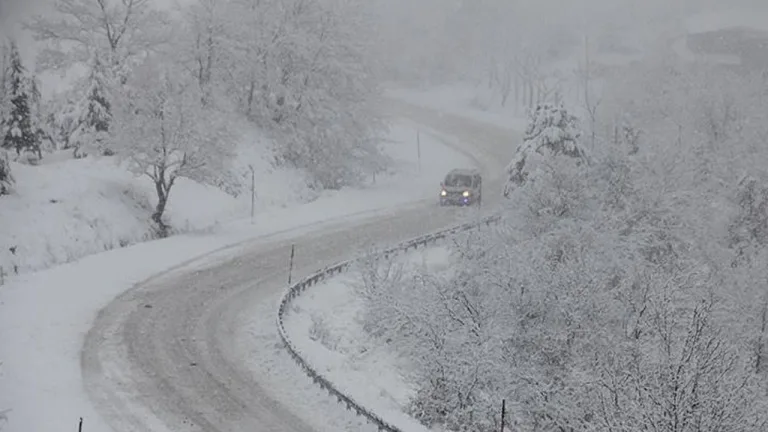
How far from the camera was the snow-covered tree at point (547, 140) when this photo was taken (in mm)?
40500

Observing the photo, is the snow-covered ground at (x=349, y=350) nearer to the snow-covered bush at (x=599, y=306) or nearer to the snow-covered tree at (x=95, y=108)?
the snow-covered bush at (x=599, y=306)

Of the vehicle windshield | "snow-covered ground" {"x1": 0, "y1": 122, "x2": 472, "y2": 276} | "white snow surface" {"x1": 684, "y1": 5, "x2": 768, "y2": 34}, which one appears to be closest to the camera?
Answer: "snow-covered ground" {"x1": 0, "y1": 122, "x2": 472, "y2": 276}

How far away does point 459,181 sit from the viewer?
148 feet

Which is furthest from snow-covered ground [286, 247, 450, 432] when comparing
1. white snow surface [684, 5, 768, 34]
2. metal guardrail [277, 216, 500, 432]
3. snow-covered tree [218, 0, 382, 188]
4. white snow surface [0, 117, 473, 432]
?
white snow surface [684, 5, 768, 34]

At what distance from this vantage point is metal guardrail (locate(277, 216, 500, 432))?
1733 centimetres

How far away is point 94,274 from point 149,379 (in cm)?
887

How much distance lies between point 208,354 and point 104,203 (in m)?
14.4

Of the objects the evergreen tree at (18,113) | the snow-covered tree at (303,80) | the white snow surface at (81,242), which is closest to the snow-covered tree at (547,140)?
the white snow surface at (81,242)

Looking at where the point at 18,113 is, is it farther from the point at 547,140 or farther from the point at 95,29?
the point at 547,140

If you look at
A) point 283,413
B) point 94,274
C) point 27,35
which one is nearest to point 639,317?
point 283,413

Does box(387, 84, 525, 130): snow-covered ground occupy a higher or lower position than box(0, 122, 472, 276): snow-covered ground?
lower

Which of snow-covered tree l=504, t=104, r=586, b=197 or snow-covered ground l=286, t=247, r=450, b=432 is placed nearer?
snow-covered ground l=286, t=247, r=450, b=432

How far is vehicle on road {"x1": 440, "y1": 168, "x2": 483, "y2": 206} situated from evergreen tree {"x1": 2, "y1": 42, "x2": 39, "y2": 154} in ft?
67.7

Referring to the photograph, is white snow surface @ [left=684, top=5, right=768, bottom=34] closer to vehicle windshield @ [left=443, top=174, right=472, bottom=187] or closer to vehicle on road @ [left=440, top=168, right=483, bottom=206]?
vehicle on road @ [left=440, top=168, right=483, bottom=206]
